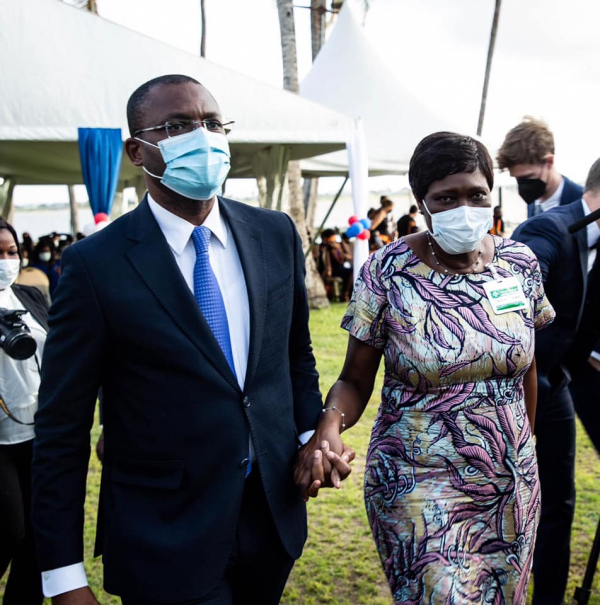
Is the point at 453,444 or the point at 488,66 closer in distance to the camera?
the point at 453,444

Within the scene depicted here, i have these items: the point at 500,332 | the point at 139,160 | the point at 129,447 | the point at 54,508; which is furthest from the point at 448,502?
the point at 139,160

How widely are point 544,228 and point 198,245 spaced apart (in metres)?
1.57

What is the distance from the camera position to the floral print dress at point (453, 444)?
6.34ft

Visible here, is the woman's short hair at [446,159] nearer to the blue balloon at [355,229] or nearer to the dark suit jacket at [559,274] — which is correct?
the dark suit jacket at [559,274]

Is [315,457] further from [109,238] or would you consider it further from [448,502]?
[109,238]

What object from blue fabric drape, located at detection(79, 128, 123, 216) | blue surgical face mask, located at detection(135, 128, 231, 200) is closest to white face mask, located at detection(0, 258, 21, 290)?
blue surgical face mask, located at detection(135, 128, 231, 200)

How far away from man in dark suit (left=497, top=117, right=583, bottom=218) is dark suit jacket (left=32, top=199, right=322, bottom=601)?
223cm

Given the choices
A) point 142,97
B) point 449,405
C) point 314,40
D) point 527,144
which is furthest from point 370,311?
point 314,40

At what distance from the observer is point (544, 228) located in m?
2.65

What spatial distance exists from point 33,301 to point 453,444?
2.06 m

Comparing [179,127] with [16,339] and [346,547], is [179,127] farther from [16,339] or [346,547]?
[346,547]

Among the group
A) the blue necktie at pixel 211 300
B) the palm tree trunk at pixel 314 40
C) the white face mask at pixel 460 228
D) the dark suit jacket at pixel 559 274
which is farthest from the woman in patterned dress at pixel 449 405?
the palm tree trunk at pixel 314 40

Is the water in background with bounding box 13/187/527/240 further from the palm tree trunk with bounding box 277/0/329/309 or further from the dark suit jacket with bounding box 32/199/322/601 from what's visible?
the dark suit jacket with bounding box 32/199/322/601

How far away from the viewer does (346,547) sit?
3.85 m
